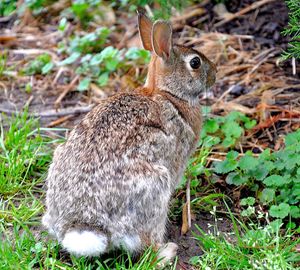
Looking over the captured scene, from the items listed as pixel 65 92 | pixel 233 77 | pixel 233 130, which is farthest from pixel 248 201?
pixel 65 92

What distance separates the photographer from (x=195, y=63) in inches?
191

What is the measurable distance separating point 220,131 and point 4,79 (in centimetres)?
239

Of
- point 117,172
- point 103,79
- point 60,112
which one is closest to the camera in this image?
point 117,172

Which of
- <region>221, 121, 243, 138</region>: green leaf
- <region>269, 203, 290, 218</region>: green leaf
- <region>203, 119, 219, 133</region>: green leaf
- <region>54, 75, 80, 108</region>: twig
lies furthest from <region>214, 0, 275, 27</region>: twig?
<region>269, 203, 290, 218</region>: green leaf

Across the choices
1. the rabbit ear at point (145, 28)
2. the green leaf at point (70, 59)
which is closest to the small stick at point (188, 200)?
the rabbit ear at point (145, 28)

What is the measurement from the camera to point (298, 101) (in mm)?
6008

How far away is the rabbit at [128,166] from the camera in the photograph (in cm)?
409

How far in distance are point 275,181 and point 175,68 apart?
1.02 m

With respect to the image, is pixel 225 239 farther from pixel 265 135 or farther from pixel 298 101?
pixel 298 101

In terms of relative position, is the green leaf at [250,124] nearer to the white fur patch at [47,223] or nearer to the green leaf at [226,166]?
the green leaf at [226,166]

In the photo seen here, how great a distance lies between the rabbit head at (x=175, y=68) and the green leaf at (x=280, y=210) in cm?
91

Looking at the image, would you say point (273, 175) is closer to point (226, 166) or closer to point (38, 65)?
point (226, 166)

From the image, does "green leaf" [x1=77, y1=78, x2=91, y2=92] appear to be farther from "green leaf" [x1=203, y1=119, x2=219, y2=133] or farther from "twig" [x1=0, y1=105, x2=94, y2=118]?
"green leaf" [x1=203, y1=119, x2=219, y2=133]

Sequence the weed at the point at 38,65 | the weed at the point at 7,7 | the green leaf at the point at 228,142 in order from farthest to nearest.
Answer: the weed at the point at 7,7 → the weed at the point at 38,65 → the green leaf at the point at 228,142
